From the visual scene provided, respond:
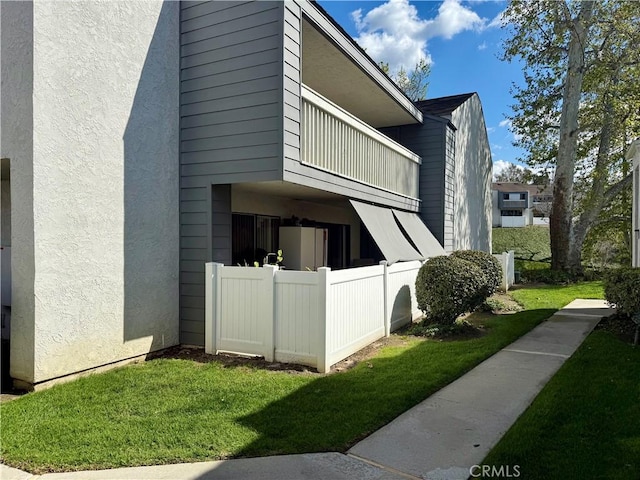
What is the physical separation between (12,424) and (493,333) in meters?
7.38

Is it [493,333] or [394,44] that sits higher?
[394,44]

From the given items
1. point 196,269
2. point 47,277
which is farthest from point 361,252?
point 47,277

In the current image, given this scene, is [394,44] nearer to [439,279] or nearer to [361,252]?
[361,252]

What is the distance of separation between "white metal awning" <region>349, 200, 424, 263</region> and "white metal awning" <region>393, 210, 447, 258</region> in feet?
1.67

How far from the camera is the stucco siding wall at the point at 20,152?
5.04 metres

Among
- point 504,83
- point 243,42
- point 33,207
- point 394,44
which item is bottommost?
point 33,207

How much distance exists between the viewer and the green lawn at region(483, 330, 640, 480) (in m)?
3.25

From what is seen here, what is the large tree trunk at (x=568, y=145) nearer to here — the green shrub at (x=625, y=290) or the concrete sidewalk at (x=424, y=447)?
the green shrub at (x=625, y=290)

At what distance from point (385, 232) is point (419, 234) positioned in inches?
90.4

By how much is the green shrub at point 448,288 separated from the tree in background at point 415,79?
22185 mm

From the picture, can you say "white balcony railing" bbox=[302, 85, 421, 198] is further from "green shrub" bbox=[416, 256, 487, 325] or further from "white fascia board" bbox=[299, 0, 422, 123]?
"green shrub" bbox=[416, 256, 487, 325]

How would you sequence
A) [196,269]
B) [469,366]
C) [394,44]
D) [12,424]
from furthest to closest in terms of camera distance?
1. [394,44]
2. [196,269]
3. [469,366]
4. [12,424]

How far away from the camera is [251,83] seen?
6.54 metres

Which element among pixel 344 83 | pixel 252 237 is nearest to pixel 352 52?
pixel 344 83
